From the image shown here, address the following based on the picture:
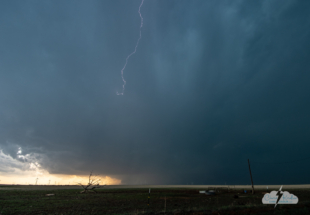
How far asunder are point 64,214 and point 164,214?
1176 centimetres

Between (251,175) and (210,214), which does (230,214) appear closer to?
(210,214)

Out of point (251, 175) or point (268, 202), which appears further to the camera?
point (251, 175)

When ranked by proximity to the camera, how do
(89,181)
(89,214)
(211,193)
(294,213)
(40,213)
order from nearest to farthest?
(294,213), (89,214), (40,213), (211,193), (89,181)

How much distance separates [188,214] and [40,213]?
57.5ft

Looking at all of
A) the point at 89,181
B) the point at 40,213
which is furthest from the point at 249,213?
the point at 89,181

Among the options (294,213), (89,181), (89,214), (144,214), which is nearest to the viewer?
(294,213)

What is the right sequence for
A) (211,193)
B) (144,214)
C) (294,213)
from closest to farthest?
(294,213)
(144,214)
(211,193)

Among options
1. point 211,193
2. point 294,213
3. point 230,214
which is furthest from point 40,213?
point 211,193

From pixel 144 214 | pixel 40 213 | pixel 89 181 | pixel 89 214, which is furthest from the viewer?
pixel 89 181

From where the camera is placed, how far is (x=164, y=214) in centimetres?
1627

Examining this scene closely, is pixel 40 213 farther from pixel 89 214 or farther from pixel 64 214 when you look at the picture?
pixel 89 214

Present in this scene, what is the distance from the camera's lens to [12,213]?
69.0ft

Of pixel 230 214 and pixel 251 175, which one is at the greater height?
pixel 251 175

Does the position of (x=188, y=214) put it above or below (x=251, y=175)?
below
